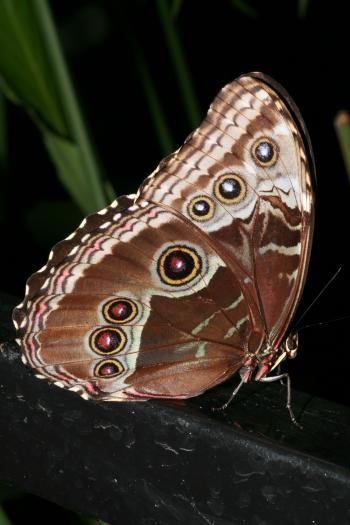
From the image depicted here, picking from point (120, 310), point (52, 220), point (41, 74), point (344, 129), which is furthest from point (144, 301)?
point (52, 220)

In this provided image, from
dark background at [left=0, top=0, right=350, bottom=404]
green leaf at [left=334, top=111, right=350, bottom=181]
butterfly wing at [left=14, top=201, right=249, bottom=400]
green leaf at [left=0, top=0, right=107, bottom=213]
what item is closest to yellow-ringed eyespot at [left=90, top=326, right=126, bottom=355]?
butterfly wing at [left=14, top=201, right=249, bottom=400]

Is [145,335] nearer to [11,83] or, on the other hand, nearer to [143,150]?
[11,83]

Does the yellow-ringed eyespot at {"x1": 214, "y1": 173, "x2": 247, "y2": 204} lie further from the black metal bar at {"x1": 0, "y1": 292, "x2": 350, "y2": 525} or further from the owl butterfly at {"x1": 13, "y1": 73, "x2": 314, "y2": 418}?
the black metal bar at {"x1": 0, "y1": 292, "x2": 350, "y2": 525}

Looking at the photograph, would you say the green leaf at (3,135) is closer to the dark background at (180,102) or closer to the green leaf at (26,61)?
the dark background at (180,102)

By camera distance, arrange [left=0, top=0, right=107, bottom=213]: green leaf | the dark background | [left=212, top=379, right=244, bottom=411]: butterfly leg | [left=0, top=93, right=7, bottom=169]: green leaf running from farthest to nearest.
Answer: the dark background → [left=0, top=93, right=7, bottom=169]: green leaf → [left=0, top=0, right=107, bottom=213]: green leaf → [left=212, top=379, right=244, bottom=411]: butterfly leg

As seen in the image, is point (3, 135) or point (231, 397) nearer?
point (231, 397)

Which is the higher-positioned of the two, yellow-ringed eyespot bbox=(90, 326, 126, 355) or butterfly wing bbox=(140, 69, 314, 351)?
butterfly wing bbox=(140, 69, 314, 351)

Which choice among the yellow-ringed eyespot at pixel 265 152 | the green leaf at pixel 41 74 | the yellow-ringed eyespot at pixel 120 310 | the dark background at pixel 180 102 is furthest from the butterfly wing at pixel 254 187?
the dark background at pixel 180 102

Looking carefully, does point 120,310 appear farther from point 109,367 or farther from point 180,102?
point 180,102
